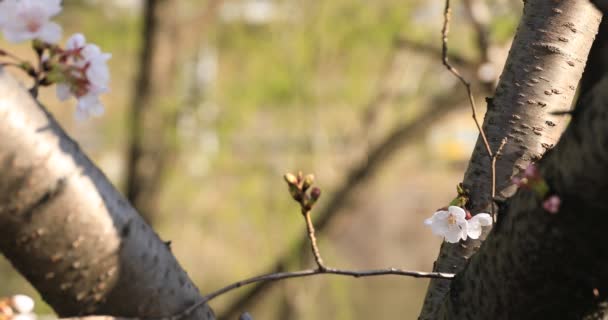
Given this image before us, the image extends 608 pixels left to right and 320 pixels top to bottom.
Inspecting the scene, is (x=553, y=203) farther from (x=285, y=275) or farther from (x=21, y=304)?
(x=21, y=304)

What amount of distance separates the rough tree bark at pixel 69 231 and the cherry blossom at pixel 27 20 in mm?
190

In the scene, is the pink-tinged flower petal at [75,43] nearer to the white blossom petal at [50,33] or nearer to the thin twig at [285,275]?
the white blossom petal at [50,33]

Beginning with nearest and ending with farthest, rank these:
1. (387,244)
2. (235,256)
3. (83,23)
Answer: (83,23) < (235,256) < (387,244)

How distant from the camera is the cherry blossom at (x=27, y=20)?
913 millimetres

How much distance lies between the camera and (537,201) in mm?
702

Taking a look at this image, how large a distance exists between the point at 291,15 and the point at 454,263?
20.3 ft

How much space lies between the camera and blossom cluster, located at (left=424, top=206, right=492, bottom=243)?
929 mm

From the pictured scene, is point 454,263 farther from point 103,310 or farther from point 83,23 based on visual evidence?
point 83,23

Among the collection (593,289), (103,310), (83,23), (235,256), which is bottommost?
(235,256)

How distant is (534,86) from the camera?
0.93m

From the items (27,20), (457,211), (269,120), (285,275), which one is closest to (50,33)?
(27,20)

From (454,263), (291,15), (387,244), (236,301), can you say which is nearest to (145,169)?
(236,301)

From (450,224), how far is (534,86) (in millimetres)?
201

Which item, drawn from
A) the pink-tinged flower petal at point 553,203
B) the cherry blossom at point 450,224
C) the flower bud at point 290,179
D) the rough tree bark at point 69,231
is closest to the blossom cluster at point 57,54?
the rough tree bark at point 69,231
